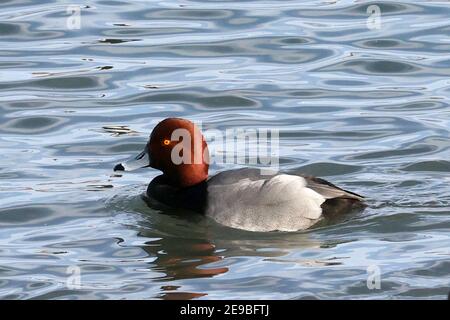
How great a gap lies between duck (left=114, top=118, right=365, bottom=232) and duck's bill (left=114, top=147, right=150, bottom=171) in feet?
0.62

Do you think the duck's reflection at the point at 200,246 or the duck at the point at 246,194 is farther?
the duck at the point at 246,194

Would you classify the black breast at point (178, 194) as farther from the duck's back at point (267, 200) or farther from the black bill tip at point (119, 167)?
the black bill tip at point (119, 167)

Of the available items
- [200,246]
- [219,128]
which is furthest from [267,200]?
[219,128]

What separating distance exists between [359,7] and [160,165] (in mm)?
6287

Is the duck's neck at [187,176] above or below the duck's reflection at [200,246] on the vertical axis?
above

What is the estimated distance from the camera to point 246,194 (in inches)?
382

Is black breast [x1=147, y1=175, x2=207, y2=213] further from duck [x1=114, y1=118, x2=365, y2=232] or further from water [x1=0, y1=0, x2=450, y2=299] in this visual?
water [x1=0, y1=0, x2=450, y2=299]

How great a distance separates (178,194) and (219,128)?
2.10 m

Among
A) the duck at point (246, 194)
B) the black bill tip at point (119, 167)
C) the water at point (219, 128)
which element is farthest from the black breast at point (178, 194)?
the black bill tip at point (119, 167)

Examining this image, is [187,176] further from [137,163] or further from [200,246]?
[200,246]

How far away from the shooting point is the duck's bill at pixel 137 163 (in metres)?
10.3

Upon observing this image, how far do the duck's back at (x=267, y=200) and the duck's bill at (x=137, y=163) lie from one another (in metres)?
0.72
